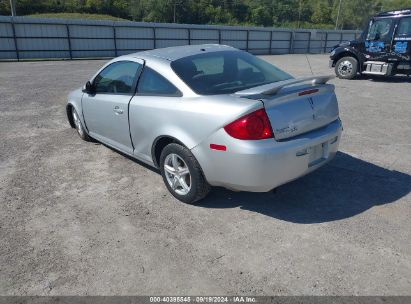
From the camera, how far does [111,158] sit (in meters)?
5.11

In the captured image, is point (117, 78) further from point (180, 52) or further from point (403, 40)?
point (403, 40)

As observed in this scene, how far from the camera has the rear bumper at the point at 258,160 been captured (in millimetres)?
3025

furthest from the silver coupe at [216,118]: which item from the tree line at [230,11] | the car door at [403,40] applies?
the tree line at [230,11]

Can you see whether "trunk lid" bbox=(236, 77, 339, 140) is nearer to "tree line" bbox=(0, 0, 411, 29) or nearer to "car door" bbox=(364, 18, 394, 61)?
"car door" bbox=(364, 18, 394, 61)

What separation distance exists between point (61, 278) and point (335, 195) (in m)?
2.90

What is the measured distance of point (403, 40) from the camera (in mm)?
11703

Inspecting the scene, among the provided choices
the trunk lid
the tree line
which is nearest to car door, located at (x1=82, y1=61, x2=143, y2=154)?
the trunk lid

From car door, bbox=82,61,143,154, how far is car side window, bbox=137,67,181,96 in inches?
5.2

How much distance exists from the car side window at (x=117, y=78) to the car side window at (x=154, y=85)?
0.15 meters

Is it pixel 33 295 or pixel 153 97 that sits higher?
pixel 153 97

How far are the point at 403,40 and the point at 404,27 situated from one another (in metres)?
0.43

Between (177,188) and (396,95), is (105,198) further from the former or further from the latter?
(396,95)

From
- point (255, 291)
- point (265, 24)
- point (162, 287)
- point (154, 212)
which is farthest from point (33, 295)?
point (265, 24)

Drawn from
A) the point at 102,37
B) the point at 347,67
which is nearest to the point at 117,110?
the point at 347,67
